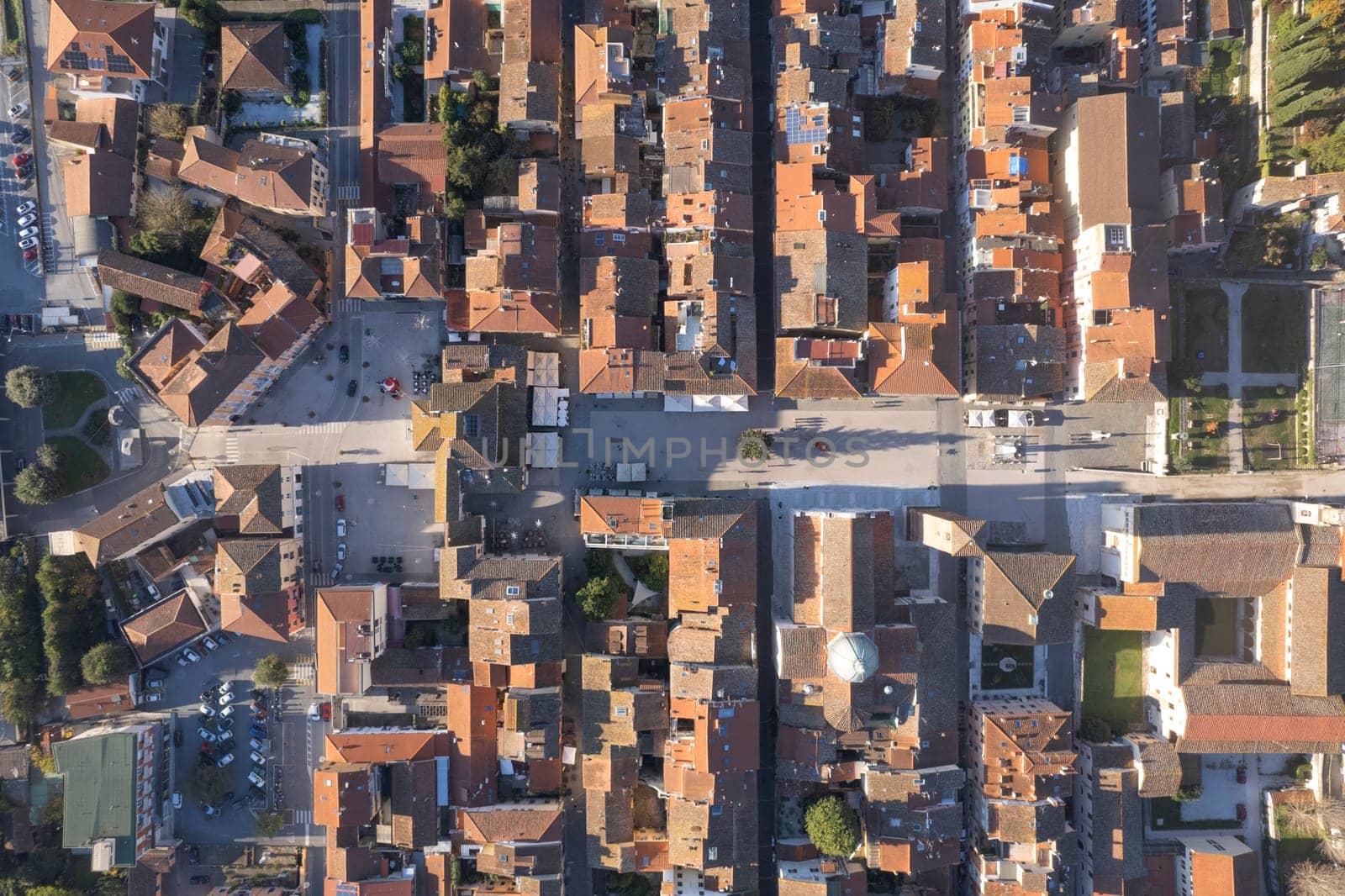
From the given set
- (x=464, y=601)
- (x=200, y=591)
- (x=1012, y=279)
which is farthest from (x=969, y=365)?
(x=200, y=591)

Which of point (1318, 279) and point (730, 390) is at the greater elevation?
point (1318, 279)

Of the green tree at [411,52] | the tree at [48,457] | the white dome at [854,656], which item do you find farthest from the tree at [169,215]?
the white dome at [854,656]

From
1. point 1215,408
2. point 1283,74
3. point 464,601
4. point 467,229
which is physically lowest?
point 464,601

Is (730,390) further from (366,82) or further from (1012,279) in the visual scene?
(366,82)

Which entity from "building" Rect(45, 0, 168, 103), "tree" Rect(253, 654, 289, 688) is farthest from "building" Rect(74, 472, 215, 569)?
"building" Rect(45, 0, 168, 103)

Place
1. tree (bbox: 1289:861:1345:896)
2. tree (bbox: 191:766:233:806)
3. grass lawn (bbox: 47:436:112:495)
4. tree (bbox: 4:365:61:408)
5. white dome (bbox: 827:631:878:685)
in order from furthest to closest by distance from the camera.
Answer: grass lawn (bbox: 47:436:112:495) < tree (bbox: 1289:861:1345:896) < tree (bbox: 191:766:233:806) < tree (bbox: 4:365:61:408) < white dome (bbox: 827:631:878:685)

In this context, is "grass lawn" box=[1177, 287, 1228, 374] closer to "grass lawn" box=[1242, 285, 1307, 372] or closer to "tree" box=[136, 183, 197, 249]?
"grass lawn" box=[1242, 285, 1307, 372]
